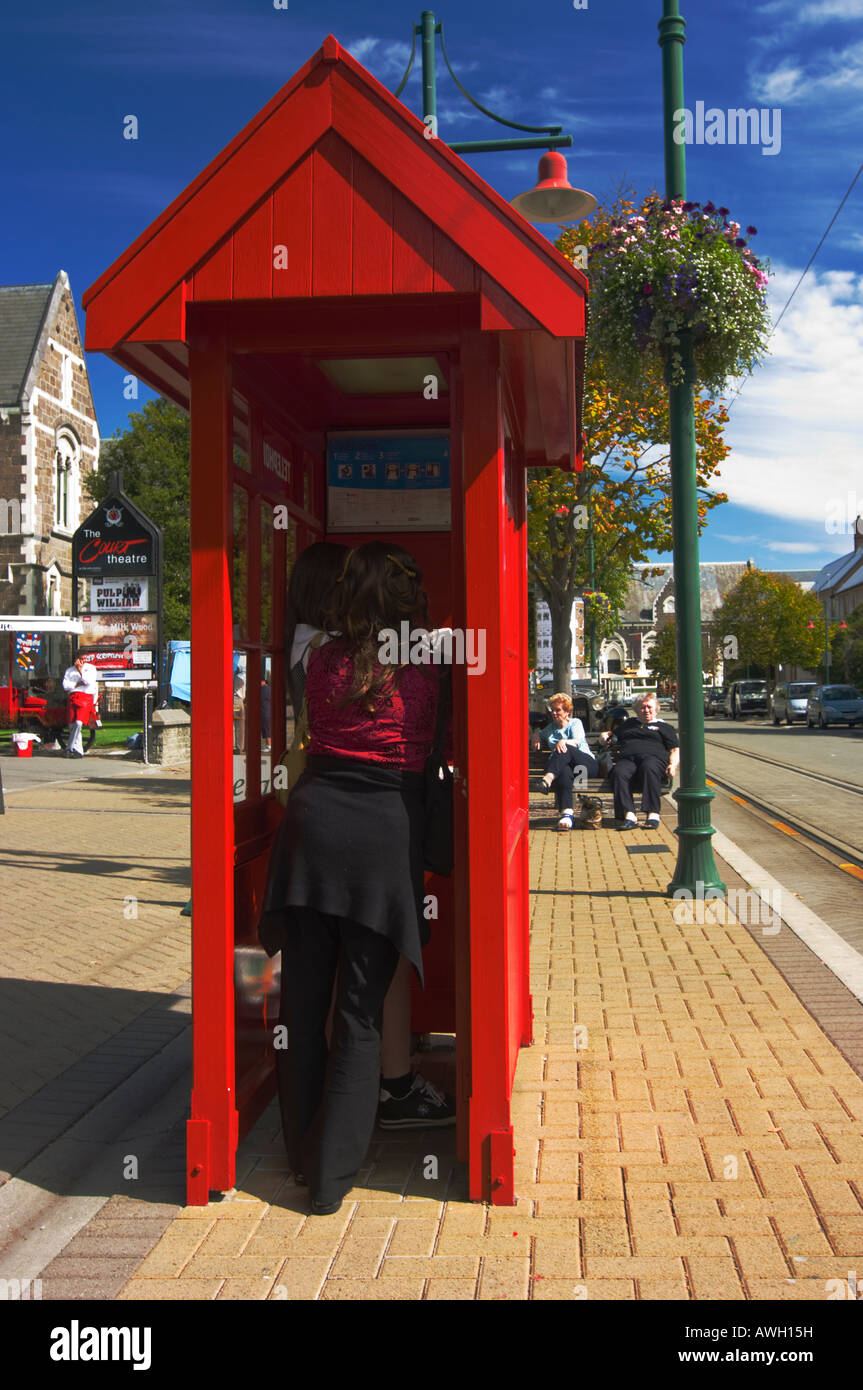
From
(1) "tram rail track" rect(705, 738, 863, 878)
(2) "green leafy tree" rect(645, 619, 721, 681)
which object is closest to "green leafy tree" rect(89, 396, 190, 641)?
(1) "tram rail track" rect(705, 738, 863, 878)

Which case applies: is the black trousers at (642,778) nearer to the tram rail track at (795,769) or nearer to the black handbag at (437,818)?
the tram rail track at (795,769)

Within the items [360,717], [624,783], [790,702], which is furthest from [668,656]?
[360,717]

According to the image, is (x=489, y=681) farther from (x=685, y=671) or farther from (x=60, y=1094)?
(x=685, y=671)

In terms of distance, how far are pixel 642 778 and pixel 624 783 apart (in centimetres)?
25

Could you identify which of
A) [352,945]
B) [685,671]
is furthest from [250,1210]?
[685,671]

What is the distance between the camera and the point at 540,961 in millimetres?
6473

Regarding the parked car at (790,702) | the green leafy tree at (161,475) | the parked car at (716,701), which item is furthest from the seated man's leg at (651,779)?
the parked car at (716,701)

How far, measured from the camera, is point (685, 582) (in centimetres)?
816

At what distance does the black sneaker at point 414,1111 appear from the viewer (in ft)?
13.3

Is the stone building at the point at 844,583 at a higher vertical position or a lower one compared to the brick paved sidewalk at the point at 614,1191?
higher

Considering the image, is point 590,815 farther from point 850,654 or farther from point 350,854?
point 850,654

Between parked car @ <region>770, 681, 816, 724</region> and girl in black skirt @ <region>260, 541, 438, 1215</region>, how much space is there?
155 ft

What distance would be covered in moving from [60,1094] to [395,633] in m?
2.36

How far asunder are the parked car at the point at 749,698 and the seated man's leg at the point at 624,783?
154 ft
